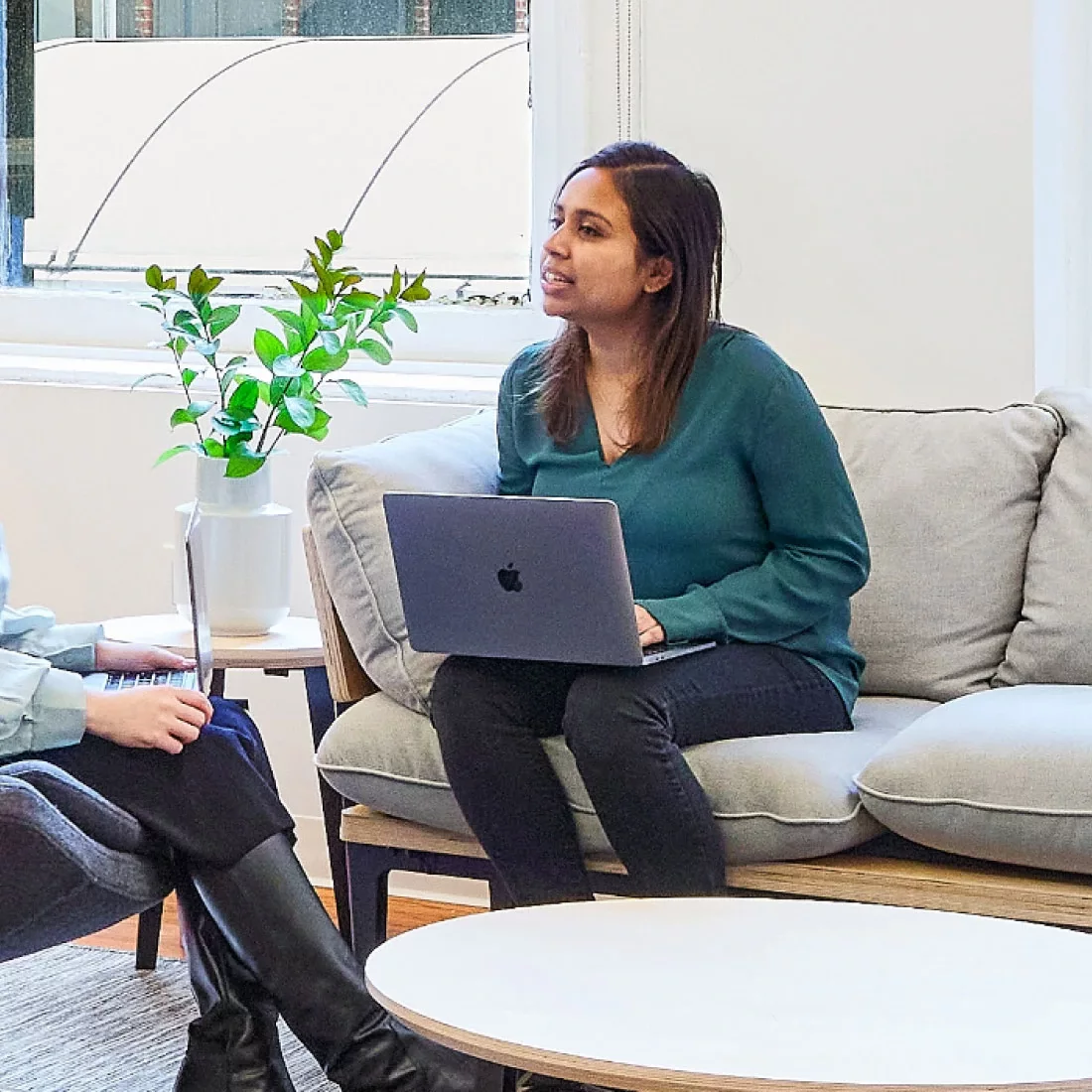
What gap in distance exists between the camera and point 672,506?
2330 millimetres

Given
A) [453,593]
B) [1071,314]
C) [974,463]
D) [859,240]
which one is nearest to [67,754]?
[453,593]

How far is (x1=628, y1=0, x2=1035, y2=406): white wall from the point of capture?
2.72 m

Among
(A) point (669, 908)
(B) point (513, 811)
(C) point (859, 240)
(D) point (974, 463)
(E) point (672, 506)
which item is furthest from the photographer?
(C) point (859, 240)

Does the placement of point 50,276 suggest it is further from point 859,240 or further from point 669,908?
point 669,908

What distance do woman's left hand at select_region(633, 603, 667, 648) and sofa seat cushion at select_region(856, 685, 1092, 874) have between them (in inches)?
11.7

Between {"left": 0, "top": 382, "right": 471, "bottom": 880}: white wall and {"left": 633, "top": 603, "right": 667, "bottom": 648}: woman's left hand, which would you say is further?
{"left": 0, "top": 382, "right": 471, "bottom": 880}: white wall

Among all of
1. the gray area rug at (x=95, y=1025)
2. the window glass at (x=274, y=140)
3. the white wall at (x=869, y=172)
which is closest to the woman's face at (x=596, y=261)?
the white wall at (x=869, y=172)

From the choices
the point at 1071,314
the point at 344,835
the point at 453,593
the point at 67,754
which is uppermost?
the point at 1071,314

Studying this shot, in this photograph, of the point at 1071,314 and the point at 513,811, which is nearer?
the point at 513,811

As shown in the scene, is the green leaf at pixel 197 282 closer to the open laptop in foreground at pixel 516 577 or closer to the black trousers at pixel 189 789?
the open laptop in foreground at pixel 516 577

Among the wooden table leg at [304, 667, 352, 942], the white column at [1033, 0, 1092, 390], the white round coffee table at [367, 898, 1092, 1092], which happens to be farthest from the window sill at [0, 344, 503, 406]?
the white round coffee table at [367, 898, 1092, 1092]

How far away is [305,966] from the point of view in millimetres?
1979

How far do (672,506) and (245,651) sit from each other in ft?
2.19

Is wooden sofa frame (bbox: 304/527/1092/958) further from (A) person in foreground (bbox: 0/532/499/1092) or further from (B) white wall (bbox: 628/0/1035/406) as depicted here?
(B) white wall (bbox: 628/0/1035/406)
